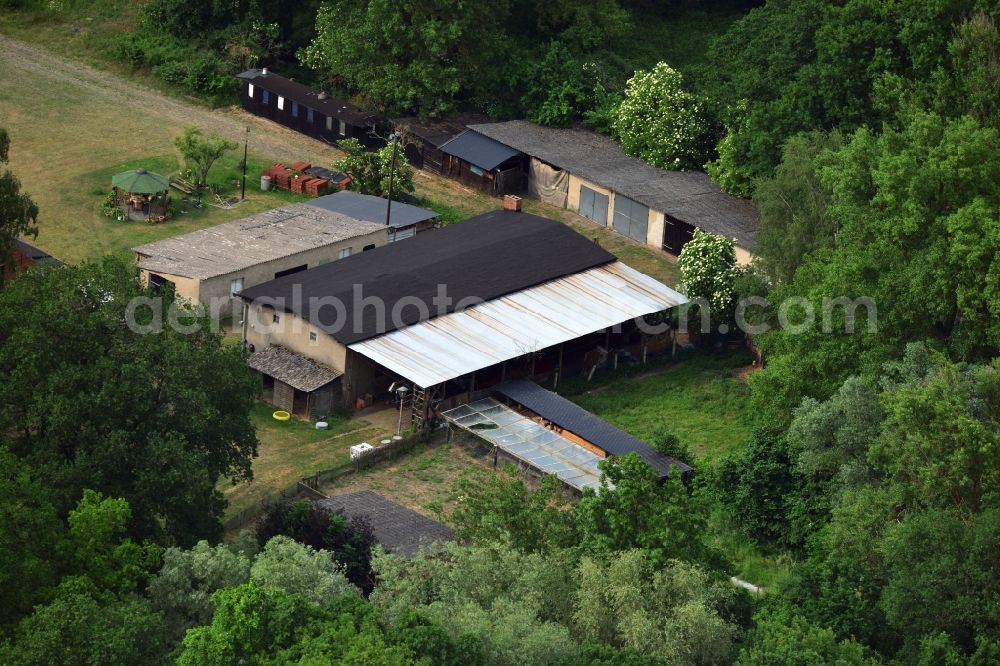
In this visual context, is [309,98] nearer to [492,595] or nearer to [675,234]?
[675,234]

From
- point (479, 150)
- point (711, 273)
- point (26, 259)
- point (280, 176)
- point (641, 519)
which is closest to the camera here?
point (641, 519)

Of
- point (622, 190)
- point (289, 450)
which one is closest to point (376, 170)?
point (622, 190)

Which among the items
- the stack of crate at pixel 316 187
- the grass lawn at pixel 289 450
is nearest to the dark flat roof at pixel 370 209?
the stack of crate at pixel 316 187

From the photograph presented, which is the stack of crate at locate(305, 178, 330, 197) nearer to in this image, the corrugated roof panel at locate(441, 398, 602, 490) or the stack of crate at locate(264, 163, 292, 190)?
the stack of crate at locate(264, 163, 292, 190)

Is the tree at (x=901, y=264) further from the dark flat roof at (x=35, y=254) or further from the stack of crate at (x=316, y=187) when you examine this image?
the dark flat roof at (x=35, y=254)

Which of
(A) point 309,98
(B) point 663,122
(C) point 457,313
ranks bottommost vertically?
(C) point 457,313

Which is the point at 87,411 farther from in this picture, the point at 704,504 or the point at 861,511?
the point at 861,511

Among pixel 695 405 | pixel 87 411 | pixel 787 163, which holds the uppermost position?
pixel 787 163

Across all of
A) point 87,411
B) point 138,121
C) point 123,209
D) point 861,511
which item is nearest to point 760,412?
point 861,511
